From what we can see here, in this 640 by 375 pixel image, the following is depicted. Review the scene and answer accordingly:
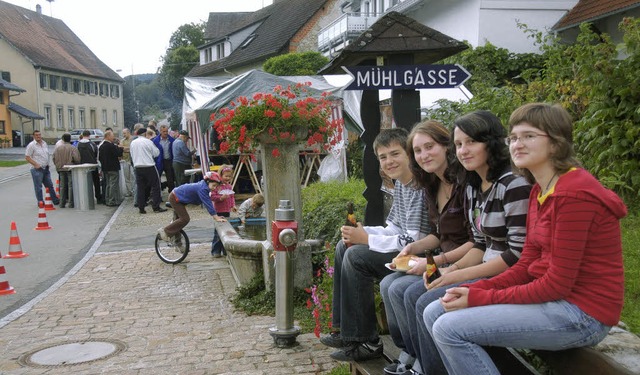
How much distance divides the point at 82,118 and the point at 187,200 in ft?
209

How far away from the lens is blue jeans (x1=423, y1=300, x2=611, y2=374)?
2740mm

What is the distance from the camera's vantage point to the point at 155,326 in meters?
6.64

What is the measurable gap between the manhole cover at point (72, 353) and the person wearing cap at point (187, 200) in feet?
12.0

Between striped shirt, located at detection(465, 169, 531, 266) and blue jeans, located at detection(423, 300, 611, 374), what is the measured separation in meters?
0.46

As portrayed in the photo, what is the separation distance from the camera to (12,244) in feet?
36.5

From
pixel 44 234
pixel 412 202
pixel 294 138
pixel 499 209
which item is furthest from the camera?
pixel 44 234

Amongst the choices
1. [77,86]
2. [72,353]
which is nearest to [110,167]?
[72,353]

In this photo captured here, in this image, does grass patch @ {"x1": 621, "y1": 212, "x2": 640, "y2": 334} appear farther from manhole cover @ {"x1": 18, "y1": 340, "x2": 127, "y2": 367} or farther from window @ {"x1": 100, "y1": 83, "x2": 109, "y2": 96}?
window @ {"x1": 100, "y1": 83, "x2": 109, "y2": 96}

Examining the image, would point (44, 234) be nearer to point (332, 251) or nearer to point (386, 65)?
point (332, 251)

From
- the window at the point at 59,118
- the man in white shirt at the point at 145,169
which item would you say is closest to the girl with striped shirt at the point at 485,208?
the man in white shirt at the point at 145,169

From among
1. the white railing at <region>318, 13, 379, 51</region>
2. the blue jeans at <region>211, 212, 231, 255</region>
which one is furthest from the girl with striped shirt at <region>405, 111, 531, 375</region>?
the white railing at <region>318, 13, 379, 51</region>

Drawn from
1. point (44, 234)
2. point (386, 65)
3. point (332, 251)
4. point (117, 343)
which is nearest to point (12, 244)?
point (44, 234)

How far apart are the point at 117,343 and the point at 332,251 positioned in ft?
7.05

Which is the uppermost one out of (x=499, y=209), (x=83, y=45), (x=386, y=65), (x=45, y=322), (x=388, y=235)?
(x=83, y=45)
